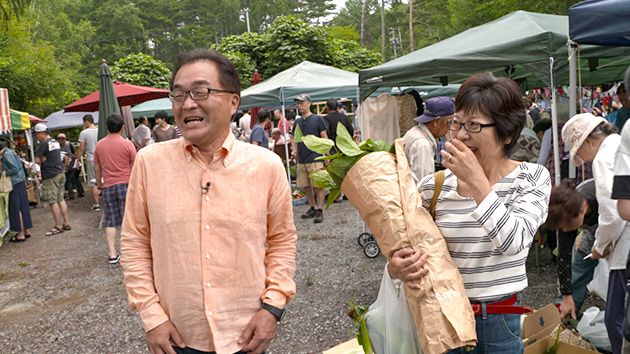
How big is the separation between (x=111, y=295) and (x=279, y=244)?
417cm

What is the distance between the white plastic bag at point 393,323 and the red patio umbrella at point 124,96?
9.39m

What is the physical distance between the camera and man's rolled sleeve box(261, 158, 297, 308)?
1805 mm

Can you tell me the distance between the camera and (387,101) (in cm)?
648

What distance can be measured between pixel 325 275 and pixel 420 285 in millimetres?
3945

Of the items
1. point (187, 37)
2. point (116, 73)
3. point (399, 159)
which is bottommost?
point (399, 159)

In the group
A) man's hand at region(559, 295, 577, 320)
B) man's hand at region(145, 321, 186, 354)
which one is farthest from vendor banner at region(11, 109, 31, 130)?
man's hand at region(559, 295, 577, 320)

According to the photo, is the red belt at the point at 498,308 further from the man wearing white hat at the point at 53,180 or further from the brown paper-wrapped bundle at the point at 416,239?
the man wearing white hat at the point at 53,180

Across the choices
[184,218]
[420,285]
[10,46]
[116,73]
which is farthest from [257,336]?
[116,73]

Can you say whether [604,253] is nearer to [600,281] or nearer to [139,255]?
[600,281]

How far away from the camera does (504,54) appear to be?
441cm

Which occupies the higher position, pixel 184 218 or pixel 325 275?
pixel 184 218

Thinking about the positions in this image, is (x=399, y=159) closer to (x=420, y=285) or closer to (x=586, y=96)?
(x=420, y=285)

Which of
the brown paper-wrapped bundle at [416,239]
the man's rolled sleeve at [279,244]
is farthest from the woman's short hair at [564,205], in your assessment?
the man's rolled sleeve at [279,244]

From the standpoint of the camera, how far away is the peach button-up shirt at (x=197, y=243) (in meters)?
1.66
